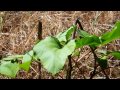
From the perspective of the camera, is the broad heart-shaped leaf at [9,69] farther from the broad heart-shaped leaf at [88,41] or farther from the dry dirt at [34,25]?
the dry dirt at [34,25]

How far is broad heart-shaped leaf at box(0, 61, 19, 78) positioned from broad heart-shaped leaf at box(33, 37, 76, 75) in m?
0.10

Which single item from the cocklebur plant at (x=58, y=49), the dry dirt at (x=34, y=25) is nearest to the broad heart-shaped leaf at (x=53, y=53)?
the cocklebur plant at (x=58, y=49)

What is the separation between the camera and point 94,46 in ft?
3.15

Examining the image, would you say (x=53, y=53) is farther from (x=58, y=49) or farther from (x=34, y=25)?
(x=34, y=25)

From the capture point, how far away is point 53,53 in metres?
0.88

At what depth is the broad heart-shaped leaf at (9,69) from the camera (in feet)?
3.13

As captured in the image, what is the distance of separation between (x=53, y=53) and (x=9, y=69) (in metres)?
0.15

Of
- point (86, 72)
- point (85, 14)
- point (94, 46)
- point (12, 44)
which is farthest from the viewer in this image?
point (85, 14)

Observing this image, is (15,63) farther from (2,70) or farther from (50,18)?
(50,18)

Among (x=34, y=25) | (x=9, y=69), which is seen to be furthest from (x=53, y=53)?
(x=34, y=25)
